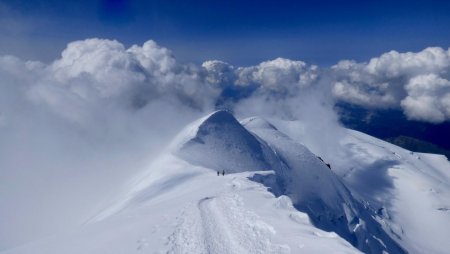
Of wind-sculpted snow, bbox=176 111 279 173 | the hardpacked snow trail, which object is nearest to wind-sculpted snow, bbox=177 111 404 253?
wind-sculpted snow, bbox=176 111 279 173

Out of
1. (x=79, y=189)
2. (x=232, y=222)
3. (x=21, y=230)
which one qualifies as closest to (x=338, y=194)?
(x=79, y=189)

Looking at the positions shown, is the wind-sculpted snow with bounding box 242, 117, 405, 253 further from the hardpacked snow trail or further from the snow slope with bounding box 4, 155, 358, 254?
the hardpacked snow trail

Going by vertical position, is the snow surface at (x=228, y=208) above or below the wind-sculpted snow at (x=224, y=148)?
below

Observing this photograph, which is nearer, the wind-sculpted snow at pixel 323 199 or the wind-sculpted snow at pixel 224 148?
the wind-sculpted snow at pixel 224 148

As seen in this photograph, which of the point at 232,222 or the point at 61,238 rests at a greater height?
the point at 61,238

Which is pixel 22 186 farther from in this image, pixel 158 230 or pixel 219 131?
pixel 158 230

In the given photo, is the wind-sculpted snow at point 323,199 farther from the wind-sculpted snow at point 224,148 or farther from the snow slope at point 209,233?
the snow slope at point 209,233

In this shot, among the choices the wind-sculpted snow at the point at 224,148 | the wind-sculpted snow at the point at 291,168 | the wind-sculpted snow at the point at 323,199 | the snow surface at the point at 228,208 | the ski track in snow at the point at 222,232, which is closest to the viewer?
the ski track in snow at the point at 222,232

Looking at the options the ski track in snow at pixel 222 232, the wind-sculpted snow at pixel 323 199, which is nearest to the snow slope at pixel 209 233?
the ski track in snow at pixel 222 232

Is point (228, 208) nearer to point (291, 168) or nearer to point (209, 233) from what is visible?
point (209, 233)
